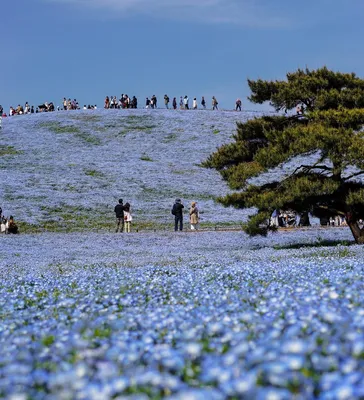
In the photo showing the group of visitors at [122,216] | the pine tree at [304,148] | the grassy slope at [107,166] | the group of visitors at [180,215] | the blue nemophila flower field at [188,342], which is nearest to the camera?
the blue nemophila flower field at [188,342]

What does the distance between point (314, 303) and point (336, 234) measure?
67.6ft

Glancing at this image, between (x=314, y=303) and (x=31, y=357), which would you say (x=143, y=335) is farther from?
(x=314, y=303)

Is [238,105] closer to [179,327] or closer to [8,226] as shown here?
A: [8,226]

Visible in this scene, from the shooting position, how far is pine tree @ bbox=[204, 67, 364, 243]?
1842 centimetres

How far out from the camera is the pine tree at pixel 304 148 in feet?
60.4

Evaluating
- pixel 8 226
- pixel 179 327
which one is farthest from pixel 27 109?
pixel 179 327

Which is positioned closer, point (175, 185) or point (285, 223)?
point (285, 223)

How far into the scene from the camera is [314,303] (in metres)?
5.48

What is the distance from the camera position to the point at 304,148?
59.8 ft

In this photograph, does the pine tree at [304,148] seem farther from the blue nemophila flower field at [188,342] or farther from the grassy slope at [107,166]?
the grassy slope at [107,166]

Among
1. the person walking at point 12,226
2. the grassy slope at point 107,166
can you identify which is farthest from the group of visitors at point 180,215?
the person walking at point 12,226

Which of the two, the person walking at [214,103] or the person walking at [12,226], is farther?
the person walking at [214,103]

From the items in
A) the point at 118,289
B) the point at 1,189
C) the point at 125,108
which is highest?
the point at 125,108

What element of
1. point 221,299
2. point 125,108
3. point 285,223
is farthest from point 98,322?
point 125,108
